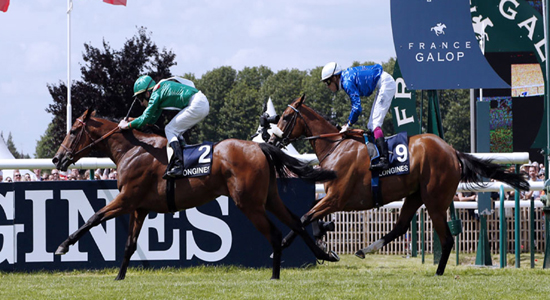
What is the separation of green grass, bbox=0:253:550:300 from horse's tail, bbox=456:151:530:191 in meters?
1.01

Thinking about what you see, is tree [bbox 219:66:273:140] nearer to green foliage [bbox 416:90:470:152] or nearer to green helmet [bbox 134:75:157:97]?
green foliage [bbox 416:90:470:152]

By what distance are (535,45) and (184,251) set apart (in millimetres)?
9743


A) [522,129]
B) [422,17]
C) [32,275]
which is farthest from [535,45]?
[32,275]

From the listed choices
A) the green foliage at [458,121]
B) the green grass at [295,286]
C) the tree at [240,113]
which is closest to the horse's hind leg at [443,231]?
the green grass at [295,286]

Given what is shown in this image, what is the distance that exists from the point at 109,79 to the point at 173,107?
21048mm

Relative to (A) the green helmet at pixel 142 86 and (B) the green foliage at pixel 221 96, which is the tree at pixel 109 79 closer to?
(B) the green foliage at pixel 221 96

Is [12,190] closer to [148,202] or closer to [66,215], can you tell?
[66,215]

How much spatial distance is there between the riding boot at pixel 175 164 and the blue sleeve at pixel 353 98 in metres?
1.83

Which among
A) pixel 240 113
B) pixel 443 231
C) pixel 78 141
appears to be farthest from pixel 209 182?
pixel 240 113

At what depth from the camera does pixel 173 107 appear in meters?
7.87

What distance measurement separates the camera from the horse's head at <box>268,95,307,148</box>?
27.6 ft

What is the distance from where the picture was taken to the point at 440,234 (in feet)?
26.4

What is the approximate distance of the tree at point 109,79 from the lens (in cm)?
2784

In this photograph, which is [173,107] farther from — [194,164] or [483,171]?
[483,171]
